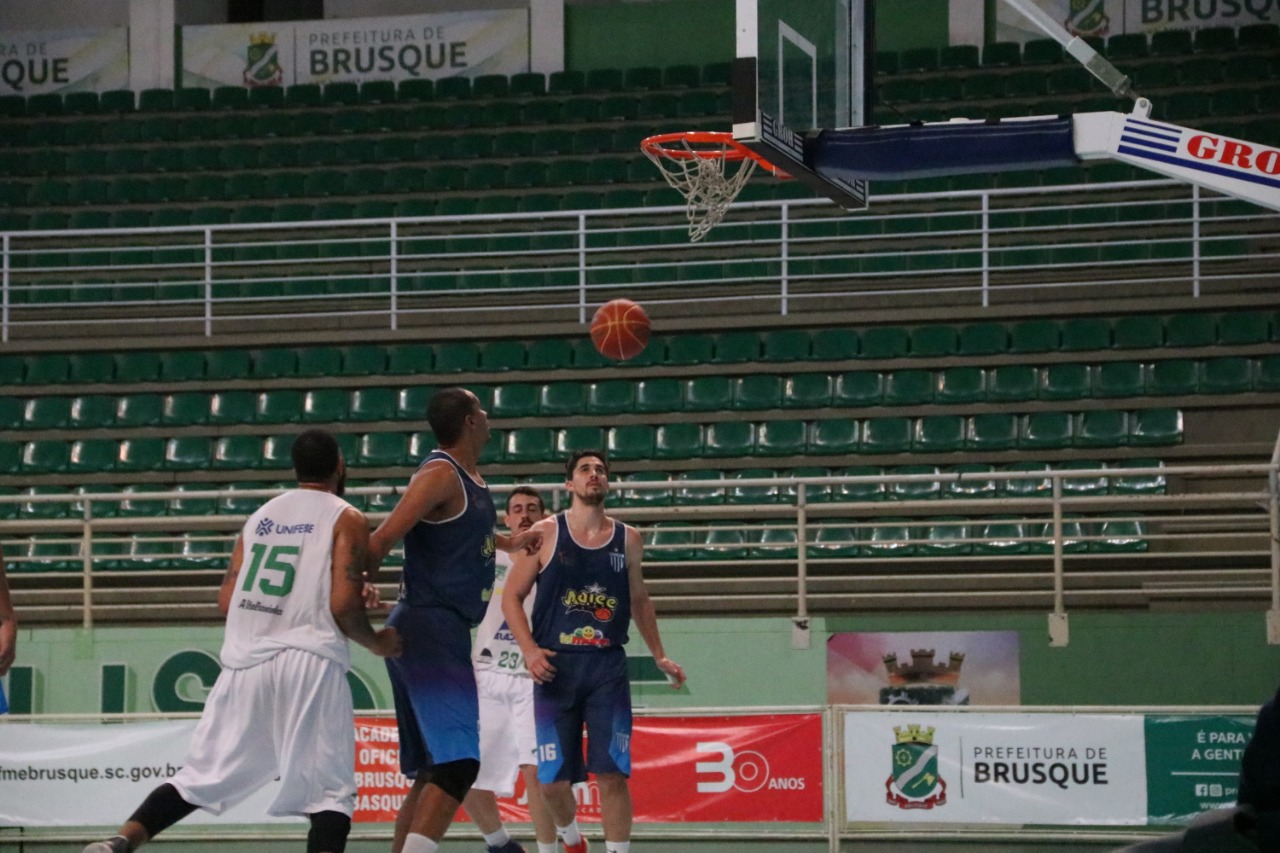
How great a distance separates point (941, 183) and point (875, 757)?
9354 mm

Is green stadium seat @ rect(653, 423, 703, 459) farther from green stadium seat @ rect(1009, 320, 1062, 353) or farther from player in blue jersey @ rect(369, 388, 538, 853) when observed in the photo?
player in blue jersey @ rect(369, 388, 538, 853)

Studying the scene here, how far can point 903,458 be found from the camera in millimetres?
14562

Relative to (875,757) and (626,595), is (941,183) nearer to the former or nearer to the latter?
(875,757)

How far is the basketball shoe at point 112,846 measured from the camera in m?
5.69

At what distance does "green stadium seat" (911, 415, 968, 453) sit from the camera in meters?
14.6

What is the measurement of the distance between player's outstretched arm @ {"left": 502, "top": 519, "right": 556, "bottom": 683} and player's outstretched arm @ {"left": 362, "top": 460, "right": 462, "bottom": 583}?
56.2 inches

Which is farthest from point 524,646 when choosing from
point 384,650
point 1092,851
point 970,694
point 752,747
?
point 970,694

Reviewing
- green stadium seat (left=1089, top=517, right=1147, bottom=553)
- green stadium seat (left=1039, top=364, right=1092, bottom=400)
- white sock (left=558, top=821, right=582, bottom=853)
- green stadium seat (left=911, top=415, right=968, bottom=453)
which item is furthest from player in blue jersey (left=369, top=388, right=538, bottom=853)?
green stadium seat (left=1039, top=364, right=1092, bottom=400)

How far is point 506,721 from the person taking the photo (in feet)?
29.8

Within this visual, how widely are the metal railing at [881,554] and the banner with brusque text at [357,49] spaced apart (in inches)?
359

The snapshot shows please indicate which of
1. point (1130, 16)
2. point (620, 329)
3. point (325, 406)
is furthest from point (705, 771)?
point (1130, 16)

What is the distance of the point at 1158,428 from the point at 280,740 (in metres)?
10.0

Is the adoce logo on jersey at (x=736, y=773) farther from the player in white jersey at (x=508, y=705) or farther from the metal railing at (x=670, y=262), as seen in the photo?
Answer: the metal railing at (x=670, y=262)

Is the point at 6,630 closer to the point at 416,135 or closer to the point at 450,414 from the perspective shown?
the point at 450,414
